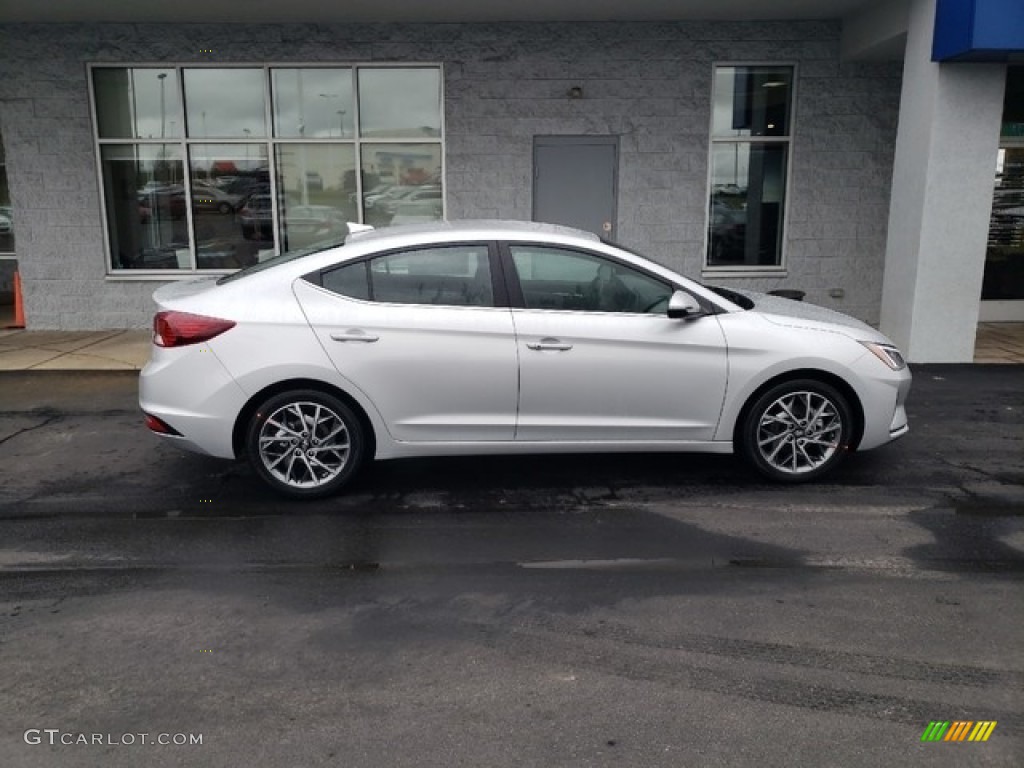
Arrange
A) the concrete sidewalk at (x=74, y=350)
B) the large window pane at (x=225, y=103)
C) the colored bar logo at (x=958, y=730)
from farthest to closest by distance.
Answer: the large window pane at (x=225, y=103), the concrete sidewalk at (x=74, y=350), the colored bar logo at (x=958, y=730)

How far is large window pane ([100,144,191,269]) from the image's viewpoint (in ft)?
37.3

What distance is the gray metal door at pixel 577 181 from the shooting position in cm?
1111

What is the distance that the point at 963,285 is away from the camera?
9227 millimetres

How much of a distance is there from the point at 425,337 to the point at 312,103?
23.3 feet

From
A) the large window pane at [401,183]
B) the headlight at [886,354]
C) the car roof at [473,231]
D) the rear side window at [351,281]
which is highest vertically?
the large window pane at [401,183]

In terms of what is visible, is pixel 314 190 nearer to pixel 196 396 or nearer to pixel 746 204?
pixel 746 204

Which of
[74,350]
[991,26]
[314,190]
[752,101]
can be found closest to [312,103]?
[314,190]

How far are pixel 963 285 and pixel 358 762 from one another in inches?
337

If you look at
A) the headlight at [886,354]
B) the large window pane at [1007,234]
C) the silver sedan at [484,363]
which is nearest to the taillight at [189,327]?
the silver sedan at [484,363]

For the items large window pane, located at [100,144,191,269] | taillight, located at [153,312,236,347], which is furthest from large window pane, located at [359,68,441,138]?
taillight, located at [153,312,236,347]

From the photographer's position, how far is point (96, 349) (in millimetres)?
10242

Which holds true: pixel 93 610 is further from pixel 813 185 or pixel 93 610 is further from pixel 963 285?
pixel 813 185

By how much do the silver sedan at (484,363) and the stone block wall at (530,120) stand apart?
5.90 m

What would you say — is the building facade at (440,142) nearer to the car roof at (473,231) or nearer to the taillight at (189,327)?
the car roof at (473,231)
